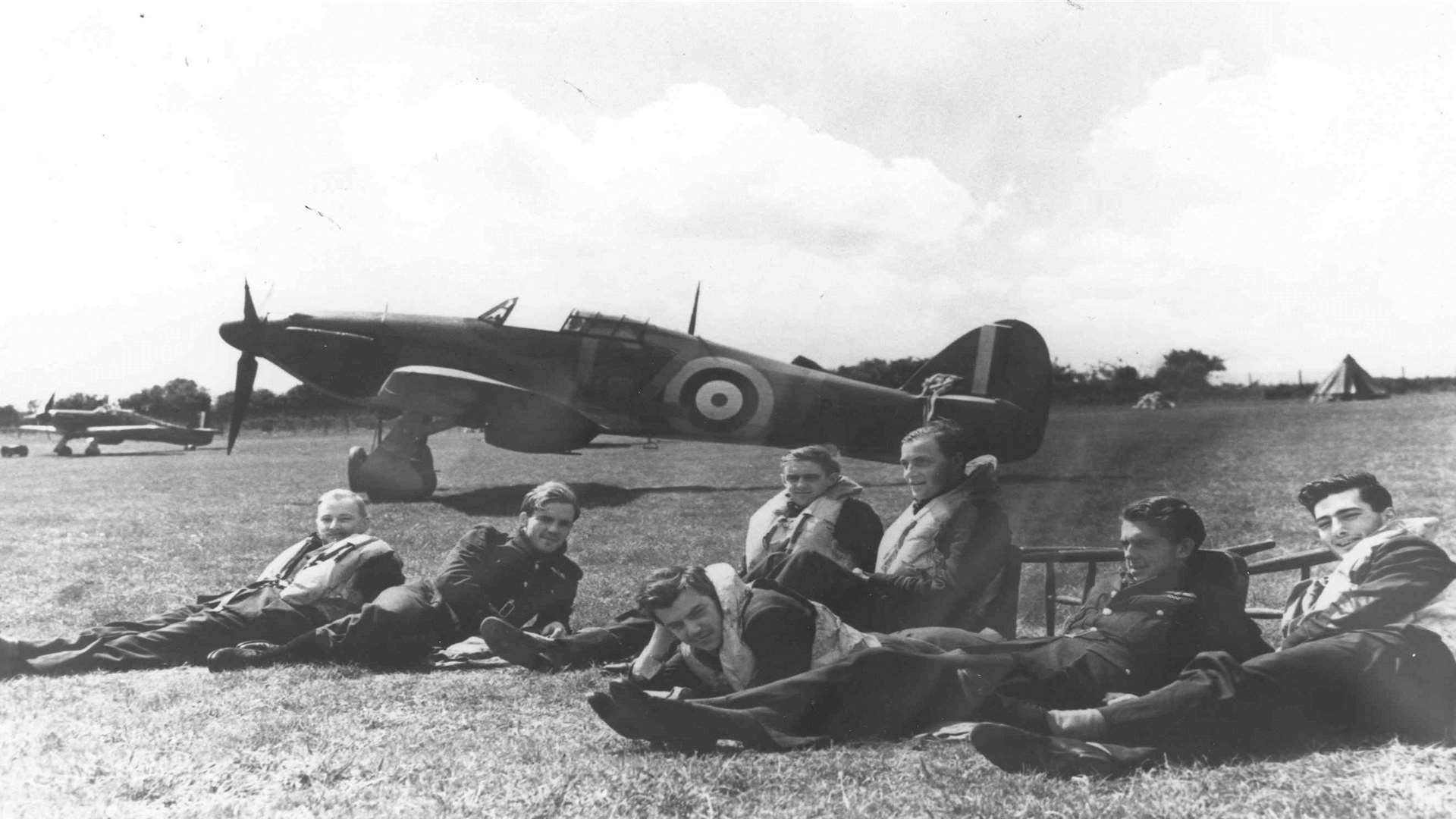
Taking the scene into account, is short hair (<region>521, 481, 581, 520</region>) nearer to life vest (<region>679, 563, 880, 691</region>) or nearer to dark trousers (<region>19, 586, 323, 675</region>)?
dark trousers (<region>19, 586, 323, 675</region>)

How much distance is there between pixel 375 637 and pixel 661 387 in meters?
7.91

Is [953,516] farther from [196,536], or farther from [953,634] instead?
[196,536]

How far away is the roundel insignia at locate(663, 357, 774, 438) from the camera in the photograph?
39.9 ft

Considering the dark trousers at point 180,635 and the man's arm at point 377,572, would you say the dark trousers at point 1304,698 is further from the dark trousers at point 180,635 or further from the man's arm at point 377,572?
the dark trousers at point 180,635

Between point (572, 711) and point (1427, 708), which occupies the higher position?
point (1427, 708)

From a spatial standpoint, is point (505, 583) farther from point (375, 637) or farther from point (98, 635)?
point (98, 635)

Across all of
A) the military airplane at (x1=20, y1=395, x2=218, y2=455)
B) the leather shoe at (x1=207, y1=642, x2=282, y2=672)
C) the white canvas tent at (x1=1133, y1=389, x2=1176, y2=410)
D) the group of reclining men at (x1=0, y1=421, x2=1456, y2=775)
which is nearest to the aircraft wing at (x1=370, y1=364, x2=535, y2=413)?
the group of reclining men at (x1=0, y1=421, x2=1456, y2=775)

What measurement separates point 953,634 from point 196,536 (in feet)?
28.1

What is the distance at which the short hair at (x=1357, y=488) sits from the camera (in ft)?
10.5

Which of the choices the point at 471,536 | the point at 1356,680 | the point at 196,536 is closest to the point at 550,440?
the point at 196,536

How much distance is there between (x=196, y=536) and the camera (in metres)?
9.66

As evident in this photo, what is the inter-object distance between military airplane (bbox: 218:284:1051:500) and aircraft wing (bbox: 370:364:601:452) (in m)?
0.02

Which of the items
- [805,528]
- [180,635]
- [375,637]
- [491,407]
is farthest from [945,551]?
[491,407]

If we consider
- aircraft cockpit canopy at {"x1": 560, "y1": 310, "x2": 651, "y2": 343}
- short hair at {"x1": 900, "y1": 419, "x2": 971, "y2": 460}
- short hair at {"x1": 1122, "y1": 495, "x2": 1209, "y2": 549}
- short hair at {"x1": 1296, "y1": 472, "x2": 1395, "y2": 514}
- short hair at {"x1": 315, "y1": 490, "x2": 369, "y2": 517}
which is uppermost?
aircraft cockpit canopy at {"x1": 560, "y1": 310, "x2": 651, "y2": 343}
